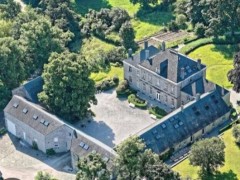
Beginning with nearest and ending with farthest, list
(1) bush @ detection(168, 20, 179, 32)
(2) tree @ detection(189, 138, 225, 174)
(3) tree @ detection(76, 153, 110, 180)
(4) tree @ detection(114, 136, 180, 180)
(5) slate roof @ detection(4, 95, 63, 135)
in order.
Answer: (4) tree @ detection(114, 136, 180, 180)
(3) tree @ detection(76, 153, 110, 180)
(2) tree @ detection(189, 138, 225, 174)
(5) slate roof @ detection(4, 95, 63, 135)
(1) bush @ detection(168, 20, 179, 32)

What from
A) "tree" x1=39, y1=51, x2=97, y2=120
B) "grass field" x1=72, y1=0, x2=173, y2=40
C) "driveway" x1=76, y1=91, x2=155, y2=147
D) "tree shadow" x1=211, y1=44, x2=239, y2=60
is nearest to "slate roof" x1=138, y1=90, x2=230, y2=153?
"driveway" x1=76, y1=91, x2=155, y2=147

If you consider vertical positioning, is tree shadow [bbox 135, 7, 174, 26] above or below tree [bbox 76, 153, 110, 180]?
below

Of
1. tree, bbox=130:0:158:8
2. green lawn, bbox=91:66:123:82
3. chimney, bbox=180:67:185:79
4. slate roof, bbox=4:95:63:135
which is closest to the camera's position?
slate roof, bbox=4:95:63:135

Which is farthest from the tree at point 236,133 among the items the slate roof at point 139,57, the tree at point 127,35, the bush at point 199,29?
the tree at point 127,35

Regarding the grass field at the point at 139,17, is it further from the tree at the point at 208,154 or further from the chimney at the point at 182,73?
the tree at the point at 208,154

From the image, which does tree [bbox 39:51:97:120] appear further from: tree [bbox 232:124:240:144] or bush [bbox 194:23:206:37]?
bush [bbox 194:23:206:37]

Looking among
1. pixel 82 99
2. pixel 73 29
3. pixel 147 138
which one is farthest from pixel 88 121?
pixel 73 29

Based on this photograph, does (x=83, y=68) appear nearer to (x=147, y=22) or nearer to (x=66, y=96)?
(x=66, y=96)
